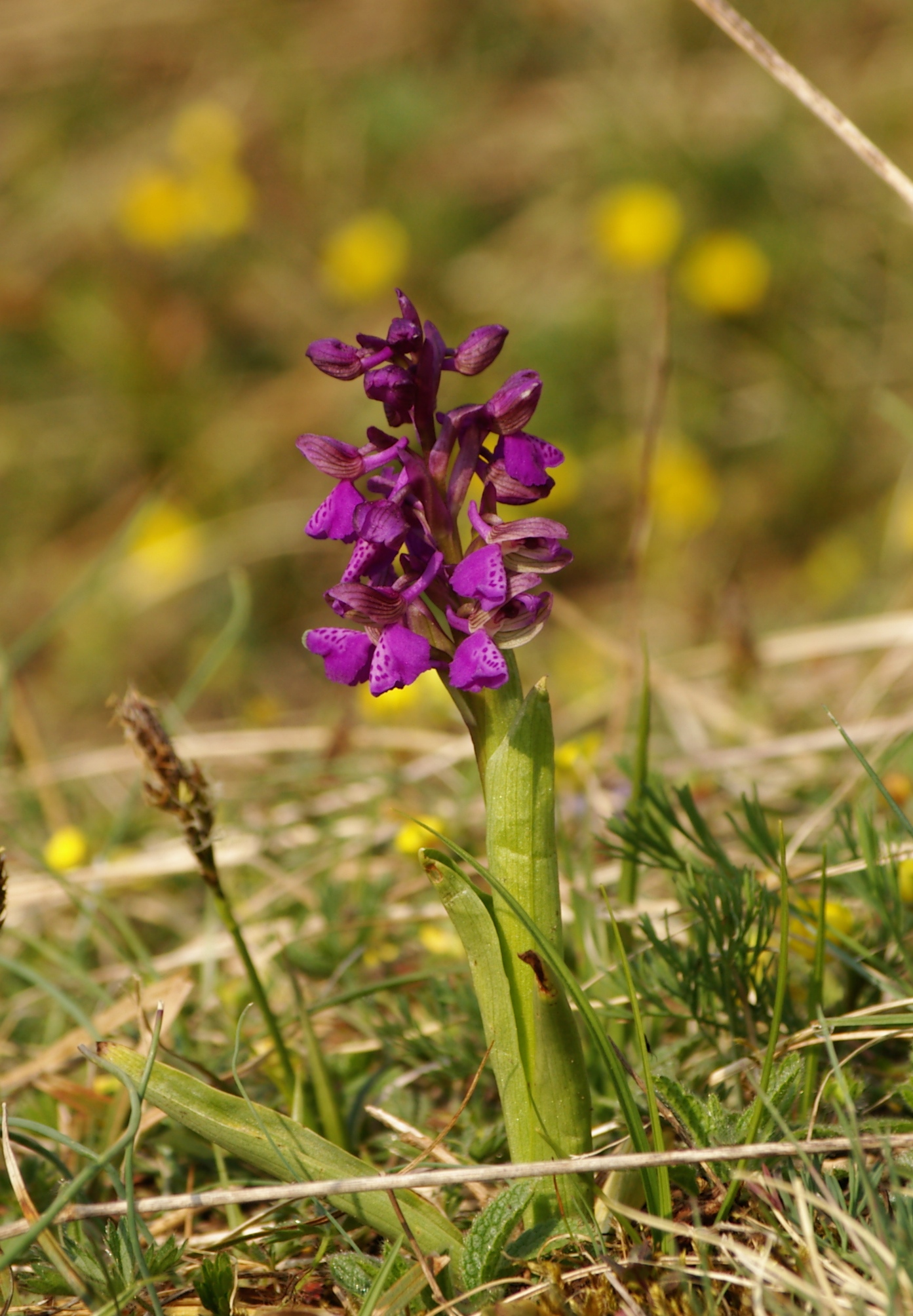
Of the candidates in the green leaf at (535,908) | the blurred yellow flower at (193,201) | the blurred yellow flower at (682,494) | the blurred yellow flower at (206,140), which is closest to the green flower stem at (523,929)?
the green leaf at (535,908)

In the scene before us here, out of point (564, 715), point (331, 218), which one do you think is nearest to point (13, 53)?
point (331, 218)

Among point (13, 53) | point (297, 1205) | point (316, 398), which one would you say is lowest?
point (297, 1205)

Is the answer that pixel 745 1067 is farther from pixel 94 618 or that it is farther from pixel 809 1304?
pixel 94 618

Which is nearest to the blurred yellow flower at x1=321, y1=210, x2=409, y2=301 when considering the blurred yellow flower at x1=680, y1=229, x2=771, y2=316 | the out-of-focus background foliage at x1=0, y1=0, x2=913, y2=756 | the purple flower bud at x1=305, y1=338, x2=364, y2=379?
the out-of-focus background foliage at x1=0, y1=0, x2=913, y2=756

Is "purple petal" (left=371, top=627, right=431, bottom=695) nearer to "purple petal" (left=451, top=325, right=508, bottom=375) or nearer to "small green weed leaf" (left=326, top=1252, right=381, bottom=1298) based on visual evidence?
"purple petal" (left=451, top=325, right=508, bottom=375)

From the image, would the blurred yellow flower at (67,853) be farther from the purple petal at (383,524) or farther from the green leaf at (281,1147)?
the purple petal at (383,524)

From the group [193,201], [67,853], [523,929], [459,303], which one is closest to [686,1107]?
[523,929]

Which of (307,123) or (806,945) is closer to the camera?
(806,945)
